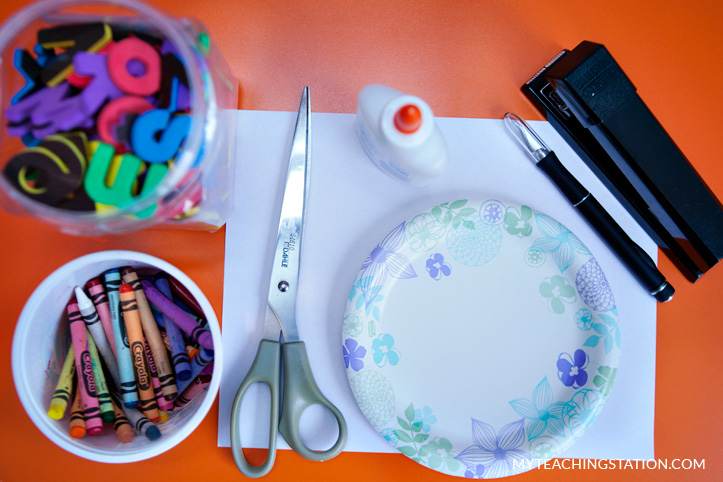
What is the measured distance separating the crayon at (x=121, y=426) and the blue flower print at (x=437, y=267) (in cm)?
31

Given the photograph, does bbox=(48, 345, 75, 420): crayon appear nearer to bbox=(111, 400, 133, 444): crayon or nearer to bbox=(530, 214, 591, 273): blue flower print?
bbox=(111, 400, 133, 444): crayon

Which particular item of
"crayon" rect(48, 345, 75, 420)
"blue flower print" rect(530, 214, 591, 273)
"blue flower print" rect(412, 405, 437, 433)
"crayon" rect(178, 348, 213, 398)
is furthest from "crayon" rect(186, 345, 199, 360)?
"blue flower print" rect(530, 214, 591, 273)

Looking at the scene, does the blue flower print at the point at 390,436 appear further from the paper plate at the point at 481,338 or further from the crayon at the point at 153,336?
the crayon at the point at 153,336

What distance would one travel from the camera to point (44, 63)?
0.38 metres

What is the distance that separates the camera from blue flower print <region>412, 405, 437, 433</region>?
0.49 metres

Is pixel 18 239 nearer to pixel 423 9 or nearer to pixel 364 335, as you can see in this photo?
pixel 364 335

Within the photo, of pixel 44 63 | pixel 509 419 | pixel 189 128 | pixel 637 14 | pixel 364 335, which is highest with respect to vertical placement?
pixel 44 63

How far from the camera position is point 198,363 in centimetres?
46

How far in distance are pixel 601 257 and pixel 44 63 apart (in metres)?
0.54

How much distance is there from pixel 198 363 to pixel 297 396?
0.10 m

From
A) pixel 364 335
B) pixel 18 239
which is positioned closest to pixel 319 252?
pixel 364 335

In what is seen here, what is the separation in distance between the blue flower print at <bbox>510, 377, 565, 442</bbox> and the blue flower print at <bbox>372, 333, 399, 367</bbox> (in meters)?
0.13

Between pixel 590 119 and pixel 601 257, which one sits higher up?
pixel 590 119

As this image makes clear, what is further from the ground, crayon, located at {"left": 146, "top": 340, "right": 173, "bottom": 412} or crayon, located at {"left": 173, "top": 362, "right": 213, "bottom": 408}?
crayon, located at {"left": 146, "top": 340, "right": 173, "bottom": 412}
